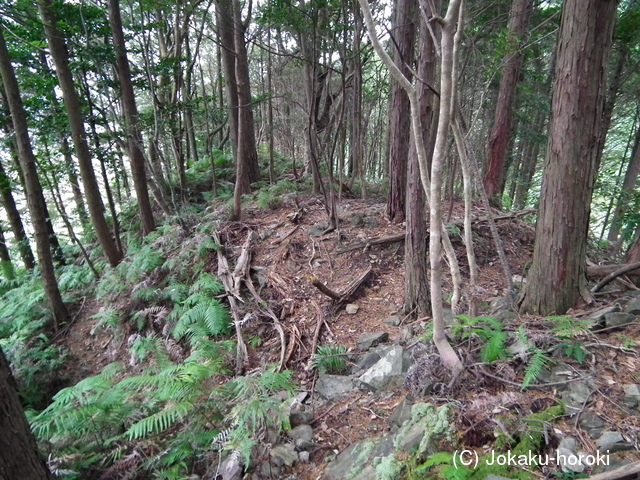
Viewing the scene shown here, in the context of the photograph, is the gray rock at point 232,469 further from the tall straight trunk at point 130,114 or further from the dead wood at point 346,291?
the tall straight trunk at point 130,114

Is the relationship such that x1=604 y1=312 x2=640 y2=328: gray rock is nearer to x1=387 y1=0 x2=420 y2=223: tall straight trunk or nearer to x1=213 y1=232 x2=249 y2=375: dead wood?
x1=387 y1=0 x2=420 y2=223: tall straight trunk

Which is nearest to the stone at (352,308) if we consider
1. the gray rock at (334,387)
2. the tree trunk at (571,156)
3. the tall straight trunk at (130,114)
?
the gray rock at (334,387)

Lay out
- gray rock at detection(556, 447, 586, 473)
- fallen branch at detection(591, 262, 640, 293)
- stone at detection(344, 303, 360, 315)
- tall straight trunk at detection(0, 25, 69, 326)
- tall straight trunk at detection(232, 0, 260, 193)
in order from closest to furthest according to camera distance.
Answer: gray rock at detection(556, 447, 586, 473) → fallen branch at detection(591, 262, 640, 293) → stone at detection(344, 303, 360, 315) → tall straight trunk at detection(0, 25, 69, 326) → tall straight trunk at detection(232, 0, 260, 193)

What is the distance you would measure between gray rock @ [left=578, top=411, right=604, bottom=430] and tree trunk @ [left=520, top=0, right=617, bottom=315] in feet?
4.09

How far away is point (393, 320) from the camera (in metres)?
4.17

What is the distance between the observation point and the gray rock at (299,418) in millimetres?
2848

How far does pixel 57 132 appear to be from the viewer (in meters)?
7.56

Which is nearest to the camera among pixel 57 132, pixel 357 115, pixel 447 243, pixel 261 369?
pixel 447 243

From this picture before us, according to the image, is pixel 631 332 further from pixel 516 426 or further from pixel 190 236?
pixel 190 236

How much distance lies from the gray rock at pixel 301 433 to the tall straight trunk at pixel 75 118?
6728mm

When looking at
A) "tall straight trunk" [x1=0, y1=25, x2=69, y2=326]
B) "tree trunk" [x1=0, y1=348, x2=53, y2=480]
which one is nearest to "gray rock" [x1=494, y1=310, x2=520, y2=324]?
"tree trunk" [x1=0, y1=348, x2=53, y2=480]

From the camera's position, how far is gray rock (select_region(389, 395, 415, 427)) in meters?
2.37

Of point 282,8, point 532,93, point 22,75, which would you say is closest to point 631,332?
point 282,8

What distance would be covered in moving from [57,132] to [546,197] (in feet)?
30.8
